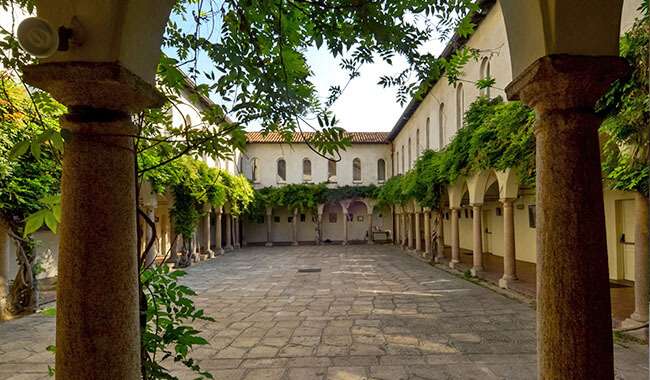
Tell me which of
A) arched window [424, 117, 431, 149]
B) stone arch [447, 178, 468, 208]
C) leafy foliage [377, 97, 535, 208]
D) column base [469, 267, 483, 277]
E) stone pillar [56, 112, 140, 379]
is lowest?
column base [469, 267, 483, 277]

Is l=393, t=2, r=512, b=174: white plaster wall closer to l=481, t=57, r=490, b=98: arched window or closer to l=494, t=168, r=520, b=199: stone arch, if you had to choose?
l=481, t=57, r=490, b=98: arched window

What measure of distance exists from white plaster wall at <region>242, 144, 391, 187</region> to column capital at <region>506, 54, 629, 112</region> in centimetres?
2767

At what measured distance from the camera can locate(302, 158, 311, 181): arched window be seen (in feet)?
101

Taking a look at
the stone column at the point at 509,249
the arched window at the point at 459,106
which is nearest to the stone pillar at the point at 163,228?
the arched window at the point at 459,106

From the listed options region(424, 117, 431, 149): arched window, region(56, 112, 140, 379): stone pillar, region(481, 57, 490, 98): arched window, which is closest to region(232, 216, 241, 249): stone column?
region(424, 117, 431, 149): arched window

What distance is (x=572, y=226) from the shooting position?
1.94 metres

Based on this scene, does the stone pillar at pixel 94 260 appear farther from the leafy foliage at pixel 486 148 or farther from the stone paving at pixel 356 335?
the leafy foliage at pixel 486 148

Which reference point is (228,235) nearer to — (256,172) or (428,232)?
(256,172)

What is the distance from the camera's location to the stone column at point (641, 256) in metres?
5.86

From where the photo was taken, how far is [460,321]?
6.94 metres

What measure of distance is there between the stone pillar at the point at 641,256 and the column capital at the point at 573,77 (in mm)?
4948

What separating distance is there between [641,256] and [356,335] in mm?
4571

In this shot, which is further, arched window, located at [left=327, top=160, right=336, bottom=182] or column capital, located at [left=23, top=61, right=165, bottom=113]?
arched window, located at [left=327, top=160, right=336, bottom=182]

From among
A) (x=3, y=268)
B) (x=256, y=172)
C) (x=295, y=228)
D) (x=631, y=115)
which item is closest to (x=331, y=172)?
(x=295, y=228)
